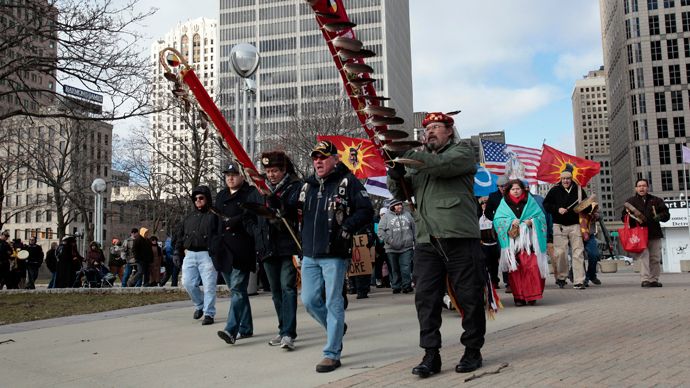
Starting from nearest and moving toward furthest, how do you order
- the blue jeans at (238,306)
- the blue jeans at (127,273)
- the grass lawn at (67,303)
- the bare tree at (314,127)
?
the blue jeans at (238,306), the grass lawn at (67,303), the blue jeans at (127,273), the bare tree at (314,127)

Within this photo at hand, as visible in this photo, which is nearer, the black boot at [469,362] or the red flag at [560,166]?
the black boot at [469,362]

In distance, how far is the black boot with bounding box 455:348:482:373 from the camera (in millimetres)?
4758

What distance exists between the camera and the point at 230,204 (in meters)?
7.27

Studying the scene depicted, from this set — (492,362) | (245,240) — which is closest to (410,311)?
(245,240)

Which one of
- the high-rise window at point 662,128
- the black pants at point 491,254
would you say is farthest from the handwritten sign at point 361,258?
the high-rise window at point 662,128

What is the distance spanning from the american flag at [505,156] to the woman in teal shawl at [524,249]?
19.4 ft

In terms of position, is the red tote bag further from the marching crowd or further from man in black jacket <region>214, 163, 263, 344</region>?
man in black jacket <region>214, 163, 263, 344</region>

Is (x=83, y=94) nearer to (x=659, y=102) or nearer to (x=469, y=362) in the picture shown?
(x=469, y=362)

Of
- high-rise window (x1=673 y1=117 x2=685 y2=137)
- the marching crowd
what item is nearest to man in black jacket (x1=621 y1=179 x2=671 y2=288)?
the marching crowd

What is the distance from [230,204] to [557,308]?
458 centimetres

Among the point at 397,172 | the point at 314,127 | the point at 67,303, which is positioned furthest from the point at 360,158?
the point at 314,127

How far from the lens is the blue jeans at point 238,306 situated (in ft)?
21.6

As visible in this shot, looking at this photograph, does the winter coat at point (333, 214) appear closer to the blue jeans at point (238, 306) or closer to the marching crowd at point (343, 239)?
the marching crowd at point (343, 239)

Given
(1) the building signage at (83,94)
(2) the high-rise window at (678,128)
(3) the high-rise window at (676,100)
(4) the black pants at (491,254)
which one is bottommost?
(4) the black pants at (491,254)
